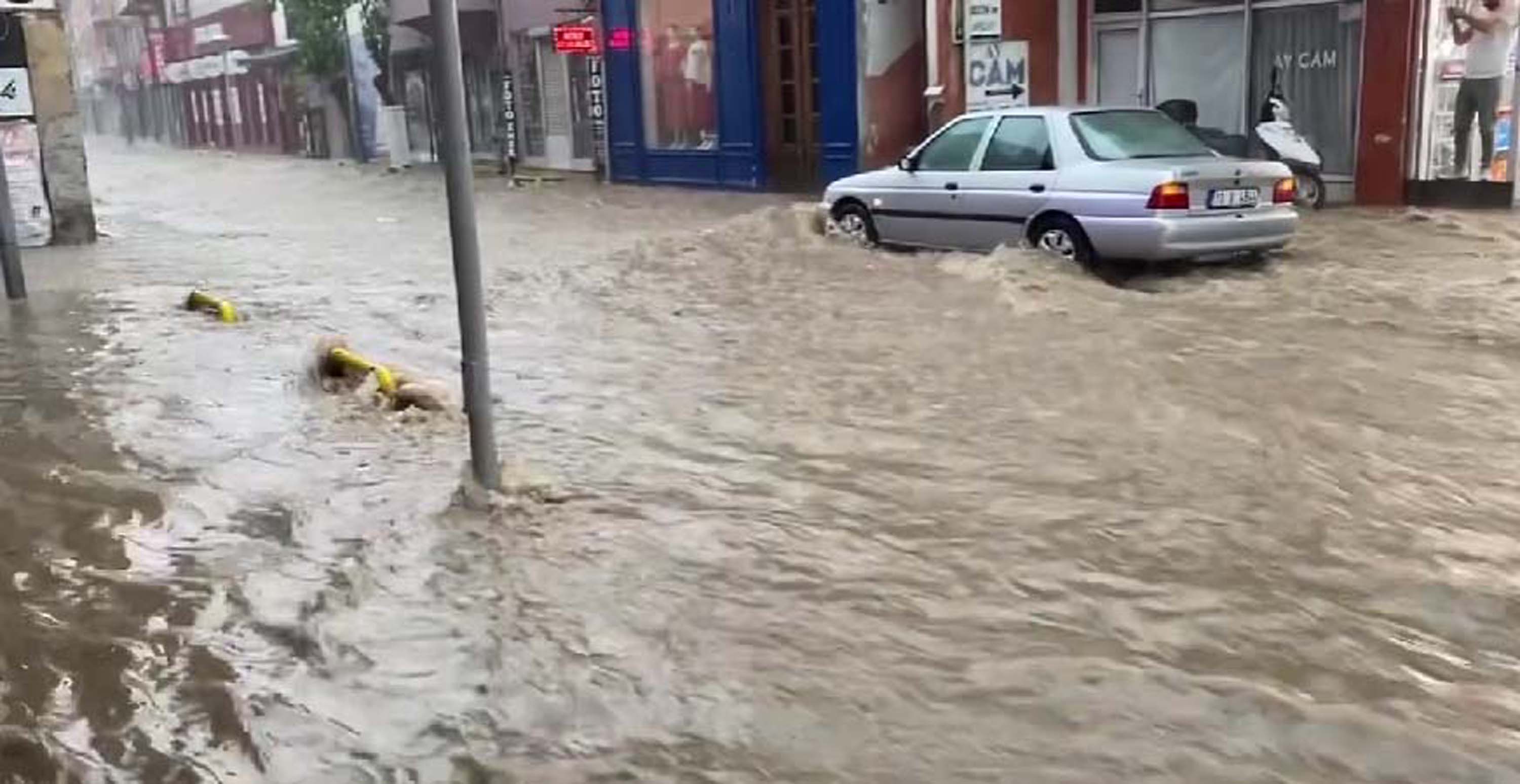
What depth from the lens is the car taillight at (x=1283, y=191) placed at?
11242mm

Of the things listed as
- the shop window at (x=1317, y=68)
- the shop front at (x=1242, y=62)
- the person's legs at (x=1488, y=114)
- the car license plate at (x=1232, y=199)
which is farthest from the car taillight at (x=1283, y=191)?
the shop window at (x=1317, y=68)

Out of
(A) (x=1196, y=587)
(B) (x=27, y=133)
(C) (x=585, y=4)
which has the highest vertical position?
(C) (x=585, y=4)

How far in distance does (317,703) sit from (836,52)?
18.1 meters

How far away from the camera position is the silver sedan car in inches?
425

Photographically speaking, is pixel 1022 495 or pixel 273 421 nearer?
pixel 1022 495

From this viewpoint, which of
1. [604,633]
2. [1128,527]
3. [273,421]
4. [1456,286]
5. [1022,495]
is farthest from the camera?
[1456,286]

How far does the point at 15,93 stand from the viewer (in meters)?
16.5

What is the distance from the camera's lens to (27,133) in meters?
16.7

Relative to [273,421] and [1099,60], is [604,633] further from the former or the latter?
[1099,60]

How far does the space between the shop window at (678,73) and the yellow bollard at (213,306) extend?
41.2ft

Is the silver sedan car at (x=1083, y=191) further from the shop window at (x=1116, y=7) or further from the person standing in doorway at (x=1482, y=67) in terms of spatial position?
the shop window at (x=1116, y=7)

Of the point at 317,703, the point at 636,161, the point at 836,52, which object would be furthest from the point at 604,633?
the point at 636,161

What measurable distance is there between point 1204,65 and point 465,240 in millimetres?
12946

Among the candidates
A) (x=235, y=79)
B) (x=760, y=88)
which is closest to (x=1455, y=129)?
(x=760, y=88)
